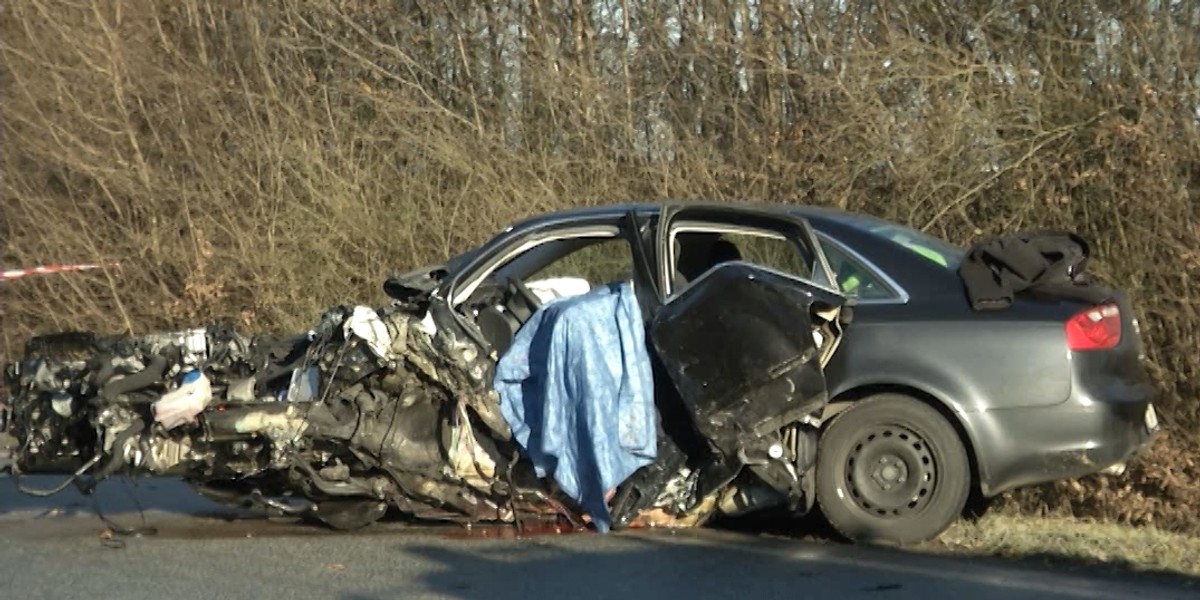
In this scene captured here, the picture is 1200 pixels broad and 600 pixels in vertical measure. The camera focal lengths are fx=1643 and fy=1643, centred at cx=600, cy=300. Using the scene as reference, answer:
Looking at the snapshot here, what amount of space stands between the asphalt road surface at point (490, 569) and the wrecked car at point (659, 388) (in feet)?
0.67

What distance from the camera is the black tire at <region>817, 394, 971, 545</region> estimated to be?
7.69 m

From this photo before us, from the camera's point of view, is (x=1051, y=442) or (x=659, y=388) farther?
(x=659, y=388)

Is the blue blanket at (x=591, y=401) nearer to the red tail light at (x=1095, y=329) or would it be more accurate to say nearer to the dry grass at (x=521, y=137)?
the red tail light at (x=1095, y=329)

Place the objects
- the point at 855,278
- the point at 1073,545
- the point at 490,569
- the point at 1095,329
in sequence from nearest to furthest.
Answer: the point at 490,569 < the point at 1095,329 < the point at 1073,545 < the point at 855,278

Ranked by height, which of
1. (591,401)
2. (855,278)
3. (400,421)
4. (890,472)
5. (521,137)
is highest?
(521,137)

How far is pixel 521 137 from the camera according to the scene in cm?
1548

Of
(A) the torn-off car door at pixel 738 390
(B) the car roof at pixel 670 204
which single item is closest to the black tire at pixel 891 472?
(A) the torn-off car door at pixel 738 390

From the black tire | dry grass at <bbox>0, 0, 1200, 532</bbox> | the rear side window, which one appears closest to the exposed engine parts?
the black tire

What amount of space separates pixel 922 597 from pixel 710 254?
2.47m

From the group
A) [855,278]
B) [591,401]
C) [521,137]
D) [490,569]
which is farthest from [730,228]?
[521,137]

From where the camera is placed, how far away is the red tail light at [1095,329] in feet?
24.8

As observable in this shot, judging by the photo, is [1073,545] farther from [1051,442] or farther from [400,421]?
[400,421]

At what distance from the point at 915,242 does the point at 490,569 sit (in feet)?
8.94

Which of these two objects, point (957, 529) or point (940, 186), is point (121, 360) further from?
point (940, 186)
